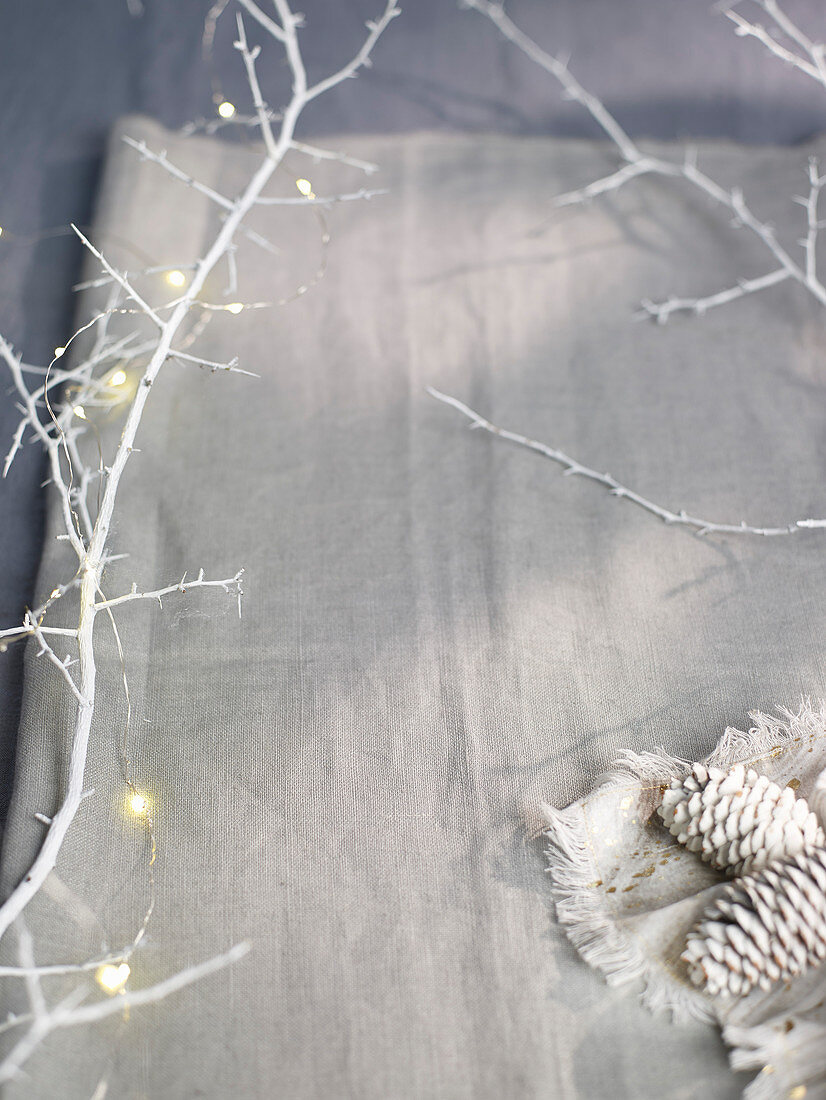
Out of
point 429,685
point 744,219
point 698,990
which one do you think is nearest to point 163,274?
point 429,685

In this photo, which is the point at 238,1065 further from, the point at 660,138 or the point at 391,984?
the point at 660,138

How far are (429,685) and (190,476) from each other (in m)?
0.38

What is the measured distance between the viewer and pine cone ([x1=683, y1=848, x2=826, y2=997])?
61 centimetres

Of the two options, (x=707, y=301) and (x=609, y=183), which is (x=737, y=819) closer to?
(x=707, y=301)

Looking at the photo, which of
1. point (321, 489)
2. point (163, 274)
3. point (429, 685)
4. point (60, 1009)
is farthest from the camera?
point (163, 274)

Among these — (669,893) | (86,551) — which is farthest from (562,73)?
(669,893)

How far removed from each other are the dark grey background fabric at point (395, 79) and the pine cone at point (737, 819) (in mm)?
985

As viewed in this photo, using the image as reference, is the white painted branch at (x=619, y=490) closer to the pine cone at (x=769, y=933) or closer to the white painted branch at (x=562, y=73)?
the pine cone at (x=769, y=933)

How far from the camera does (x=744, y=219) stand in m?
1.07

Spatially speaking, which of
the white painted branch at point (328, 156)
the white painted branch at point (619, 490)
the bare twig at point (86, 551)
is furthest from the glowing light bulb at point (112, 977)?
the white painted branch at point (328, 156)

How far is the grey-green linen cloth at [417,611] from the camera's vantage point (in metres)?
0.66

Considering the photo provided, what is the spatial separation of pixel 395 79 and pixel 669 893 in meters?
1.22

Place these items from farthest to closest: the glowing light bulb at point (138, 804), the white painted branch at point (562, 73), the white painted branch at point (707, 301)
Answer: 1. the white painted branch at point (562, 73)
2. the white painted branch at point (707, 301)
3. the glowing light bulb at point (138, 804)

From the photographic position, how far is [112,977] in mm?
644
